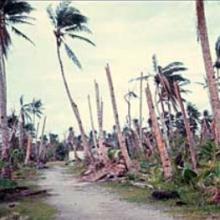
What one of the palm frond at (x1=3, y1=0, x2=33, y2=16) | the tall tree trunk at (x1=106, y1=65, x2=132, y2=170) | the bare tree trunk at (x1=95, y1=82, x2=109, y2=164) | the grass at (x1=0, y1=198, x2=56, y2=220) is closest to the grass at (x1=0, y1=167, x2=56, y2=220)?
the grass at (x1=0, y1=198, x2=56, y2=220)

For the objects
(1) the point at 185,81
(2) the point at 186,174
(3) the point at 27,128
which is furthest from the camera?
(3) the point at 27,128

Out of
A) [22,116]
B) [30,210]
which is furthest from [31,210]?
[22,116]

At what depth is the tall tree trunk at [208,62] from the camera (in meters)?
16.9

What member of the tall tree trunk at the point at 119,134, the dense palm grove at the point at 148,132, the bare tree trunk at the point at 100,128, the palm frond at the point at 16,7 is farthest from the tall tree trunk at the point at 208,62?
the bare tree trunk at the point at 100,128

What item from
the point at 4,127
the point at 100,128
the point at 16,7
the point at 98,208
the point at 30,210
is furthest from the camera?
the point at 100,128

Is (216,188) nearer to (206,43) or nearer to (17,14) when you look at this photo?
(206,43)

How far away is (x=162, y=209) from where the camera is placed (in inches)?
591

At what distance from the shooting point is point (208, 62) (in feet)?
56.2

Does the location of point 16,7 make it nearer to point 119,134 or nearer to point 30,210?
point 119,134

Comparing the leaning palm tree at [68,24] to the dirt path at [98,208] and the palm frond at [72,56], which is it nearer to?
the palm frond at [72,56]

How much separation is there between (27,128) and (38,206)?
55.2 meters

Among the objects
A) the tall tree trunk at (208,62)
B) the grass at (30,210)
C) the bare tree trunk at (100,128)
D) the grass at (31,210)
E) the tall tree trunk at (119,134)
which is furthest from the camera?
the bare tree trunk at (100,128)

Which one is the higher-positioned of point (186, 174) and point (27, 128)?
point (27, 128)

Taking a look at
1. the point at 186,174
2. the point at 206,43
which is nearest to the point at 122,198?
the point at 186,174
